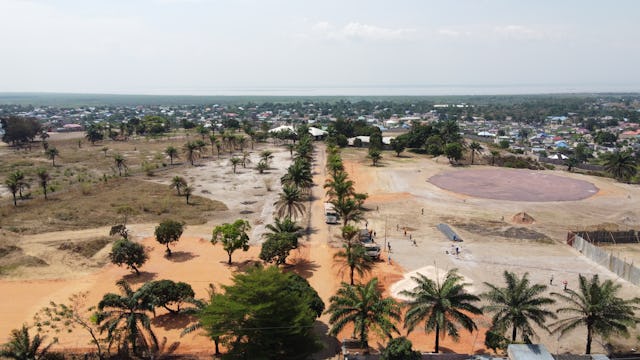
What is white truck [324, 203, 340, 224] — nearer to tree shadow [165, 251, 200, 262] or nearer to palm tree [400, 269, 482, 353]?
tree shadow [165, 251, 200, 262]

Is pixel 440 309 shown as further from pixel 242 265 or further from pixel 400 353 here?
pixel 242 265

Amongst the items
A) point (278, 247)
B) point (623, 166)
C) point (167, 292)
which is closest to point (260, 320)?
point (167, 292)

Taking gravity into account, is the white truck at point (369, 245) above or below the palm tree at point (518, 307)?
below

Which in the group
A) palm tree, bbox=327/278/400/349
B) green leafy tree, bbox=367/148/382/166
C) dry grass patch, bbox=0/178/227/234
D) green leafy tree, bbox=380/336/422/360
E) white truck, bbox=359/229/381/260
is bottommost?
white truck, bbox=359/229/381/260

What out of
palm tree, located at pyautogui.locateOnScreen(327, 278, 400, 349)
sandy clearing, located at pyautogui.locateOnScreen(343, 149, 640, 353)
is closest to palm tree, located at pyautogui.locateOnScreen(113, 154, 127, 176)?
sandy clearing, located at pyautogui.locateOnScreen(343, 149, 640, 353)

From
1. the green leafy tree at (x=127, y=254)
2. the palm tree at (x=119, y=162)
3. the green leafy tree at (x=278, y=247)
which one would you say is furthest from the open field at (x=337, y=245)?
the palm tree at (x=119, y=162)

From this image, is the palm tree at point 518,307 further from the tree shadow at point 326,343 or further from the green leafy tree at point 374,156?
the green leafy tree at point 374,156
